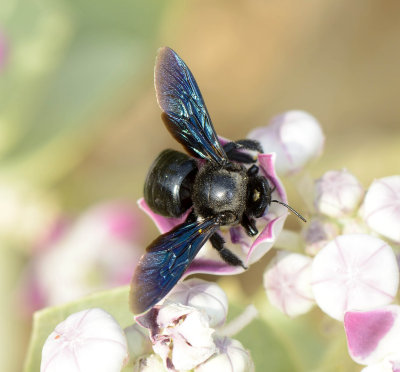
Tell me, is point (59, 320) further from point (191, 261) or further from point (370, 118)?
point (370, 118)

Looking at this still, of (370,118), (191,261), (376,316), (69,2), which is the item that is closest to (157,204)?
(191,261)

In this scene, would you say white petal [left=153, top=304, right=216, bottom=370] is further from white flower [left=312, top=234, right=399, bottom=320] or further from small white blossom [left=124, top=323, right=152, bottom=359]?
white flower [left=312, top=234, right=399, bottom=320]

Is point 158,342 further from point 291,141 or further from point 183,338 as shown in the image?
point 291,141

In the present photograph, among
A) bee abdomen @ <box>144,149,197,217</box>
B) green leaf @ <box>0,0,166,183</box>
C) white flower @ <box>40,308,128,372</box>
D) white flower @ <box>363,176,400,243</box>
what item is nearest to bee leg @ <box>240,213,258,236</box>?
bee abdomen @ <box>144,149,197,217</box>

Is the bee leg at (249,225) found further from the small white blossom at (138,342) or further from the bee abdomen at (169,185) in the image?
the small white blossom at (138,342)

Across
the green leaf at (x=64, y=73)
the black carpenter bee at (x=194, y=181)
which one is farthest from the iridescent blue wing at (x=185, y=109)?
the green leaf at (x=64, y=73)

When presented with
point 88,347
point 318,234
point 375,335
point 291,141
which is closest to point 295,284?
point 318,234
